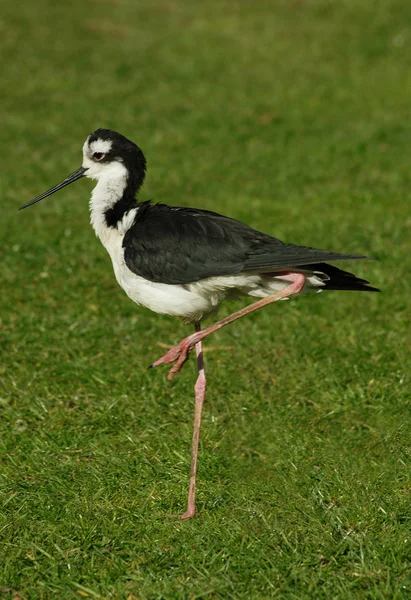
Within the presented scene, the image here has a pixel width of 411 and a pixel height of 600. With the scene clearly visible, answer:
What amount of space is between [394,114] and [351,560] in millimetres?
8648

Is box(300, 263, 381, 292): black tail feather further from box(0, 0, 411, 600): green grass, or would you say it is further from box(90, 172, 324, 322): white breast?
box(0, 0, 411, 600): green grass

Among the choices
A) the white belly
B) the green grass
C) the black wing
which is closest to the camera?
the green grass

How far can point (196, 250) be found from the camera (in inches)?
182

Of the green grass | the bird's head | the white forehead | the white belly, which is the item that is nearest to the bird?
the white belly

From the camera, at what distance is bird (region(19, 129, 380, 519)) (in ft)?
14.7

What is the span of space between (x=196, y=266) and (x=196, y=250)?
0.09 meters

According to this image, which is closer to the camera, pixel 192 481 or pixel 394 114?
pixel 192 481

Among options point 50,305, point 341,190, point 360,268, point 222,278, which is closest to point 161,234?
point 222,278

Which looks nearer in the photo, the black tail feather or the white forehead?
the black tail feather

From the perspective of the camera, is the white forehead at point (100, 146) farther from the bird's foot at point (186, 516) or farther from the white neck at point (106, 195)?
the bird's foot at point (186, 516)

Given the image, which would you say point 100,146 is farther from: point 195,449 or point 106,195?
point 195,449

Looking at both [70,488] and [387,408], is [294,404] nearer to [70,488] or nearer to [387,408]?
[387,408]

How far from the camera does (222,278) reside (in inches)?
180

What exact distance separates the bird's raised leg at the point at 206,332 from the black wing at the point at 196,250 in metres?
0.16
